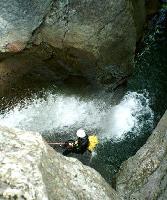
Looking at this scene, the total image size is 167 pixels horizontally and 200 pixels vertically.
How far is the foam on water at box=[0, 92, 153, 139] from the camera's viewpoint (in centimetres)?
743

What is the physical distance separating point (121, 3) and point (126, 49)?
1011 millimetres

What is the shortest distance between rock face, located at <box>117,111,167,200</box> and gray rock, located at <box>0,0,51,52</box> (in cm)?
297

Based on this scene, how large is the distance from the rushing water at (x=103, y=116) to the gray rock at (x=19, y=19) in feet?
4.46

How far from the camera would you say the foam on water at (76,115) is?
743cm

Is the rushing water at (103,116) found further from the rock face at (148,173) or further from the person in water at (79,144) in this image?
the rock face at (148,173)

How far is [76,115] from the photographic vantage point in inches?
301

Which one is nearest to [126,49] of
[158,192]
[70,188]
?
[158,192]

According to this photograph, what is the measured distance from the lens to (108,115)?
770 cm

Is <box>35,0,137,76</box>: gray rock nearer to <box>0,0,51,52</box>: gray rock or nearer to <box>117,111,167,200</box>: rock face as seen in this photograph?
<box>0,0,51,52</box>: gray rock

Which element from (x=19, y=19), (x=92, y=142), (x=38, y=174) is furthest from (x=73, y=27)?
(x=38, y=174)

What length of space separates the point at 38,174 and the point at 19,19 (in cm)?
431

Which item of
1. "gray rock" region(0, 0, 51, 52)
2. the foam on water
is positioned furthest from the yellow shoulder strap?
"gray rock" region(0, 0, 51, 52)

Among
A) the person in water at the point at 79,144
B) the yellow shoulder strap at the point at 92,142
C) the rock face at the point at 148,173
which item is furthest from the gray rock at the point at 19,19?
the rock face at the point at 148,173

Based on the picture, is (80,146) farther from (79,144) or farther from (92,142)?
(92,142)
